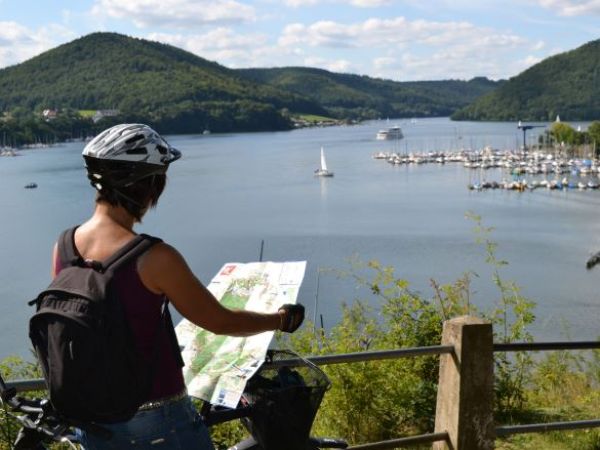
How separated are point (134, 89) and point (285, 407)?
536 feet

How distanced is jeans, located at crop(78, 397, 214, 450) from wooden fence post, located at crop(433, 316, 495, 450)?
174 cm

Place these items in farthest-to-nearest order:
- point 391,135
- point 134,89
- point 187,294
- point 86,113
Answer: point 134,89, point 391,135, point 86,113, point 187,294

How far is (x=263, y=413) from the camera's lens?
1987 millimetres

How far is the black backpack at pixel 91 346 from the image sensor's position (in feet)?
5.49

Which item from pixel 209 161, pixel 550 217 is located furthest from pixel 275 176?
pixel 550 217

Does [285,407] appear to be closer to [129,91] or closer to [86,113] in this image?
[86,113]

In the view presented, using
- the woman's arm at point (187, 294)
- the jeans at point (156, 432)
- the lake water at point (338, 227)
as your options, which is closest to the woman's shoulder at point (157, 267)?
the woman's arm at point (187, 294)

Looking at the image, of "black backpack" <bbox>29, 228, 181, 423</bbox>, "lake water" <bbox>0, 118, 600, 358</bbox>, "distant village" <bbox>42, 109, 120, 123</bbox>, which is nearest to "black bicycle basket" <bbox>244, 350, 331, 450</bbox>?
"black backpack" <bbox>29, 228, 181, 423</bbox>

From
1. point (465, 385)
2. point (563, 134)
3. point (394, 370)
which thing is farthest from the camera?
Result: point (563, 134)

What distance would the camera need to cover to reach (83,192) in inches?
2744

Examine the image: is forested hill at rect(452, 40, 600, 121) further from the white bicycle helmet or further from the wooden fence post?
the white bicycle helmet

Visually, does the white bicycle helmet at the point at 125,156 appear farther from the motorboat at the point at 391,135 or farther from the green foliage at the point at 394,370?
the motorboat at the point at 391,135

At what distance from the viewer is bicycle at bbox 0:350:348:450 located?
181 centimetres

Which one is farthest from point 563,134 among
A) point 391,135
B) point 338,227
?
point 338,227
